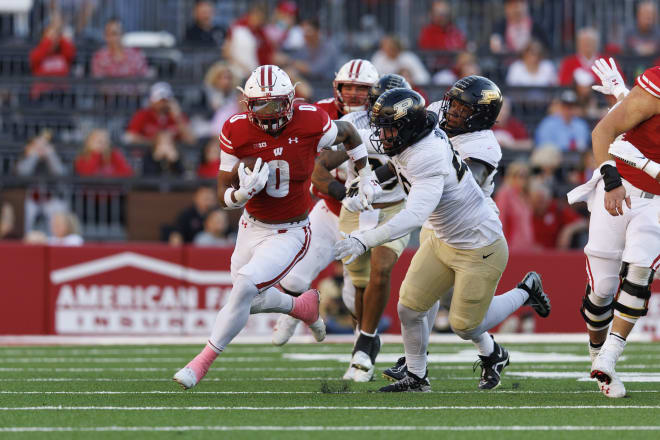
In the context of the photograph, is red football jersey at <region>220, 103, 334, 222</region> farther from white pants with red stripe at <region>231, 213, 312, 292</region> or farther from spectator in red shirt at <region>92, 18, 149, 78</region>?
spectator in red shirt at <region>92, 18, 149, 78</region>

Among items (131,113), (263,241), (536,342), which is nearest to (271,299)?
(263,241)

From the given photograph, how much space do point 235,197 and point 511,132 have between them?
28.2ft

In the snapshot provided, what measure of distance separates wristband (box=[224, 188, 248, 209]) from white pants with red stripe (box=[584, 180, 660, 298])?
2.08m

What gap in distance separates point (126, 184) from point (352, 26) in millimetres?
5479

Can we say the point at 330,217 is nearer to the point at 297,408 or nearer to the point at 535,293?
the point at 535,293

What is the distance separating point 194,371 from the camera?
7051mm

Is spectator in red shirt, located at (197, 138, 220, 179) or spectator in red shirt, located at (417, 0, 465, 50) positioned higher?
spectator in red shirt, located at (417, 0, 465, 50)

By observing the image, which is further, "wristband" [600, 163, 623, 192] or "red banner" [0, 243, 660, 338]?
"red banner" [0, 243, 660, 338]

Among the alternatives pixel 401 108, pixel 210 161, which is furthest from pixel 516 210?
pixel 401 108

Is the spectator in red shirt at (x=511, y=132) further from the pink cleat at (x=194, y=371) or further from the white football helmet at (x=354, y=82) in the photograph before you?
the pink cleat at (x=194, y=371)

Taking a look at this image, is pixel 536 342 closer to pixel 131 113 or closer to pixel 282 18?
pixel 131 113

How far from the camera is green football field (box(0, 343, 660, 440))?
5.73 m

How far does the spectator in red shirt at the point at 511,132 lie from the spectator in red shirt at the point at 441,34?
6.55 ft
